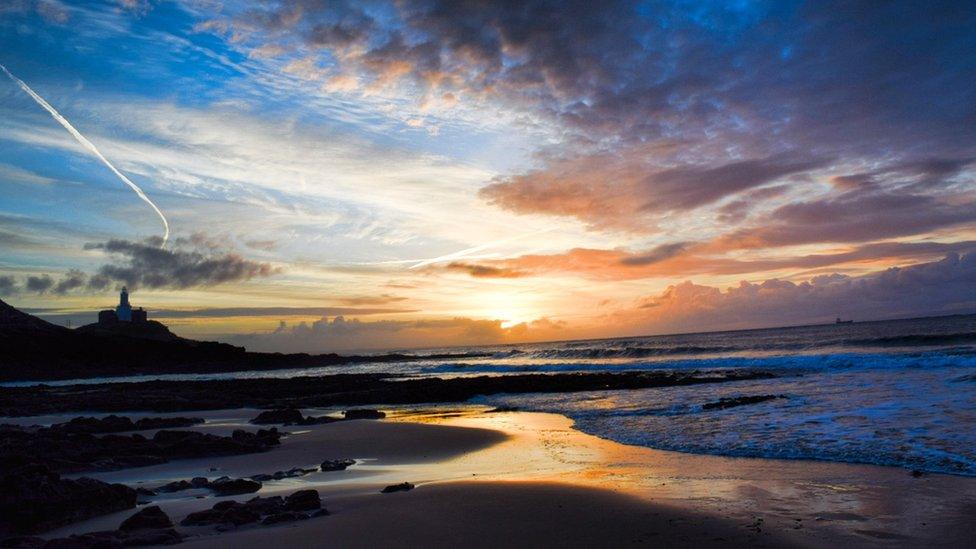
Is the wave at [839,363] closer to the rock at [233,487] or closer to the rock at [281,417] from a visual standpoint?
the rock at [281,417]

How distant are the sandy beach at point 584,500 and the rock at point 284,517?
148 mm

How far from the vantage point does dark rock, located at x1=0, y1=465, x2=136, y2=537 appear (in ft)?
20.0

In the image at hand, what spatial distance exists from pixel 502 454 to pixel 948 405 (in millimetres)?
11070

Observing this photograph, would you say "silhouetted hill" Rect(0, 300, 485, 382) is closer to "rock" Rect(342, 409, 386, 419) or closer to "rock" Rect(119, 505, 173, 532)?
"rock" Rect(342, 409, 386, 419)

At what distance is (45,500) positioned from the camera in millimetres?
6395

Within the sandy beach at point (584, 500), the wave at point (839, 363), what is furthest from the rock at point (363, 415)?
the wave at point (839, 363)

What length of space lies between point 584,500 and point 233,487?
492cm

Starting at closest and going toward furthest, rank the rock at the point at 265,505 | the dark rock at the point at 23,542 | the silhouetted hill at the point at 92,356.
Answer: the dark rock at the point at 23,542, the rock at the point at 265,505, the silhouetted hill at the point at 92,356

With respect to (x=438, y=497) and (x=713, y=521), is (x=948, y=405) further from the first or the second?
(x=438, y=497)

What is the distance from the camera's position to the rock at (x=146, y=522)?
5793 millimetres

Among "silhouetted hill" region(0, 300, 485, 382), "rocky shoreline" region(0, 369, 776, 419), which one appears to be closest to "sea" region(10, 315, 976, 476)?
"rocky shoreline" region(0, 369, 776, 419)

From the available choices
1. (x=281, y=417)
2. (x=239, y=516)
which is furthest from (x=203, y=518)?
(x=281, y=417)

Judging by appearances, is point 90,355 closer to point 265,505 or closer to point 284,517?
point 265,505

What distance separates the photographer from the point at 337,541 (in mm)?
5551
